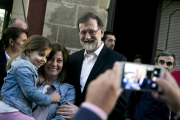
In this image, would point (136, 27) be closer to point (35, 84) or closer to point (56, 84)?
point (56, 84)

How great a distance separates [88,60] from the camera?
296 centimetres

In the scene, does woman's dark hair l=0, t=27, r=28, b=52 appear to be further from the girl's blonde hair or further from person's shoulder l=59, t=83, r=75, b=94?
person's shoulder l=59, t=83, r=75, b=94

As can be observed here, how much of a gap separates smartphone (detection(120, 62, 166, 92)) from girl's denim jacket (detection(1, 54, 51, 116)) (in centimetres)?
145

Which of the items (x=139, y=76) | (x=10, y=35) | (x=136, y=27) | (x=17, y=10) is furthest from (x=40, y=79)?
(x=136, y=27)

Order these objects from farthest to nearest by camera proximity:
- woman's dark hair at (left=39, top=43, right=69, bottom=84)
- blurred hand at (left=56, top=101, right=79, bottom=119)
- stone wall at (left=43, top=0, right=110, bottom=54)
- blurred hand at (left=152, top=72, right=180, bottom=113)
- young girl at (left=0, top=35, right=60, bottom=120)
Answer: stone wall at (left=43, top=0, right=110, bottom=54) → woman's dark hair at (left=39, top=43, right=69, bottom=84) → blurred hand at (left=56, top=101, right=79, bottom=119) → young girl at (left=0, top=35, right=60, bottom=120) → blurred hand at (left=152, top=72, right=180, bottom=113)

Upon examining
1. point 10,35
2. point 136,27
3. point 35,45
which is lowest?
point 35,45

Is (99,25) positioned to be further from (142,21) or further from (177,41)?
(142,21)

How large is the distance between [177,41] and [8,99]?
4358 millimetres

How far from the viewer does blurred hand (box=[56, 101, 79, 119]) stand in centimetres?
260

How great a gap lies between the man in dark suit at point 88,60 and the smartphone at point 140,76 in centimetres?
146

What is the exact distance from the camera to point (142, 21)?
7.45 meters

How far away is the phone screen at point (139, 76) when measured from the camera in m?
1.21

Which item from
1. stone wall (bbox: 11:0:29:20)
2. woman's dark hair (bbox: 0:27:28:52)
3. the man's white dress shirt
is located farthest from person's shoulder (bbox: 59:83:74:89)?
stone wall (bbox: 11:0:29:20)

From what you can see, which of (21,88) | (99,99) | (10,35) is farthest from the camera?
(10,35)
